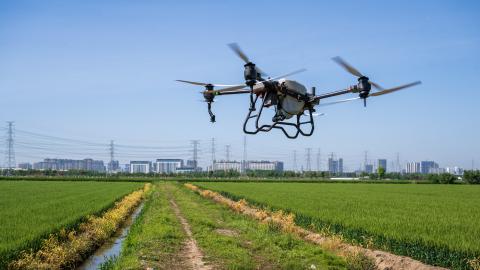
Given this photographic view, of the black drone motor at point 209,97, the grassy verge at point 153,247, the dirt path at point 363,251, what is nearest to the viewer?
the black drone motor at point 209,97

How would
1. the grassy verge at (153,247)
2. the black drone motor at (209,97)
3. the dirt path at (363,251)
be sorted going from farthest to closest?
1. the grassy verge at (153,247)
2. the dirt path at (363,251)
3. the black drone motor at (209,97)

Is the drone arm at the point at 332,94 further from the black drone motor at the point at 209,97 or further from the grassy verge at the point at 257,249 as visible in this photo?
the grassy verge at the point at 257,249

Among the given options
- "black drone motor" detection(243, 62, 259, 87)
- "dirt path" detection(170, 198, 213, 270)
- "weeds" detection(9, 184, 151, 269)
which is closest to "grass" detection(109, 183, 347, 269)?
"dirt path" detection(170, 198, 213, 270)

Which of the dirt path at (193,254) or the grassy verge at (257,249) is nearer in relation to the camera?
the grassy verge at (257,249)

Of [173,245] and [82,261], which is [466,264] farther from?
[82,261]

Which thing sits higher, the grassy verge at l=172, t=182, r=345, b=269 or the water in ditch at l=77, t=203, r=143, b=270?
the grassy verge at l=172, t=182, r=345, b=269

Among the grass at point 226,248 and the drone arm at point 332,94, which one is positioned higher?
the drone arm at point 332,94

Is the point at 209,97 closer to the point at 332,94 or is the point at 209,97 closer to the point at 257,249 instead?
the point at 332,94

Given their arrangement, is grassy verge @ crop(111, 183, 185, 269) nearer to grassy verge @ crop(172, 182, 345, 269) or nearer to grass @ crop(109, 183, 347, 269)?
grass @ crop(109, 183, 347, 269)

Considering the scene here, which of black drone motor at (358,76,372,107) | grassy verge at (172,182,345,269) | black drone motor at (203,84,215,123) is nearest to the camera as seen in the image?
black drone motor at (358,76,372,107)

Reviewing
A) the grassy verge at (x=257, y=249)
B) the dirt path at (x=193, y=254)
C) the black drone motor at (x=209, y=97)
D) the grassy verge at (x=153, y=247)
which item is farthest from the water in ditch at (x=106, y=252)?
the black drone motor at (x=209, y=97)

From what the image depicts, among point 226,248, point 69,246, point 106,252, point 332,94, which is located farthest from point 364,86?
point 106,252
